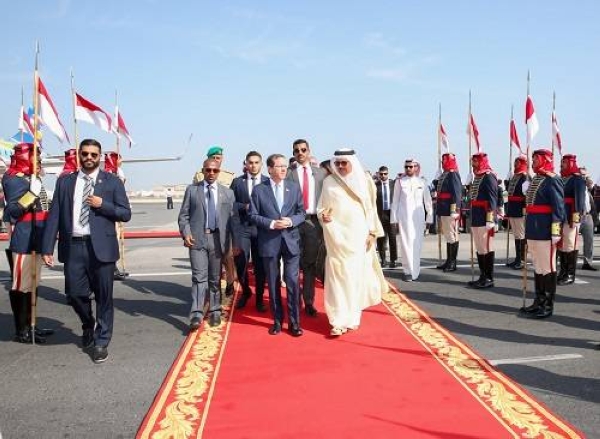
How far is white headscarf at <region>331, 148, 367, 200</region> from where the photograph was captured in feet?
17.7

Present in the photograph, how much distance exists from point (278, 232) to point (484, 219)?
4.01 m

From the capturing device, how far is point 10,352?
502cm

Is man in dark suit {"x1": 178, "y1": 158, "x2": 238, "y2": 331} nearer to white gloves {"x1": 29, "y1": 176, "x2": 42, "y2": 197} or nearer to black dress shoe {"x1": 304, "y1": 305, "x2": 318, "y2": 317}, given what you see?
black dress shoe {"x1": 304, "y1": 305, "x2": 318, "y2": 317}

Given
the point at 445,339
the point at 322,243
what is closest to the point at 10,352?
the point at 322,243

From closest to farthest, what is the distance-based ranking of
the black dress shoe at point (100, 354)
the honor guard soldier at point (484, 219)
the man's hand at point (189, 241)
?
the black dress shoe at point (100, 354) → the man's hand at point (189, 241) → the honor guard soldier at point (484, 219)

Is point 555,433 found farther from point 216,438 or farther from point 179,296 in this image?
point 179,296

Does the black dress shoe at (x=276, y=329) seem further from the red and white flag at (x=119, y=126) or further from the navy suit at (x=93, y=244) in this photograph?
the red and white flag at (x=119, y=126)

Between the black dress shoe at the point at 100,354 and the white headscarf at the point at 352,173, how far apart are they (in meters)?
2.98

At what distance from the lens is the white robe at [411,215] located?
851 centimetres

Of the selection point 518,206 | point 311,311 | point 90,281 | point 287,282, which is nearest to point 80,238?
point 90,281

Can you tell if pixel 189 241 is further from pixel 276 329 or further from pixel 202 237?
pixel 276 329

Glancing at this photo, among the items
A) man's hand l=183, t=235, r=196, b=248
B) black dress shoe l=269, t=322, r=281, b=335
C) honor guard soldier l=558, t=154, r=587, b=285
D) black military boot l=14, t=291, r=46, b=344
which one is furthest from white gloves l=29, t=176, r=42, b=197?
honor guard soldier l=558, t=154, r=587, b=285

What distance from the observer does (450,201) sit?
8953 mm

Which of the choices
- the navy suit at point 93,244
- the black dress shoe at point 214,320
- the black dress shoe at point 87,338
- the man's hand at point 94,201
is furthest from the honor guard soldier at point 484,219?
the man's hand at point 94,201
